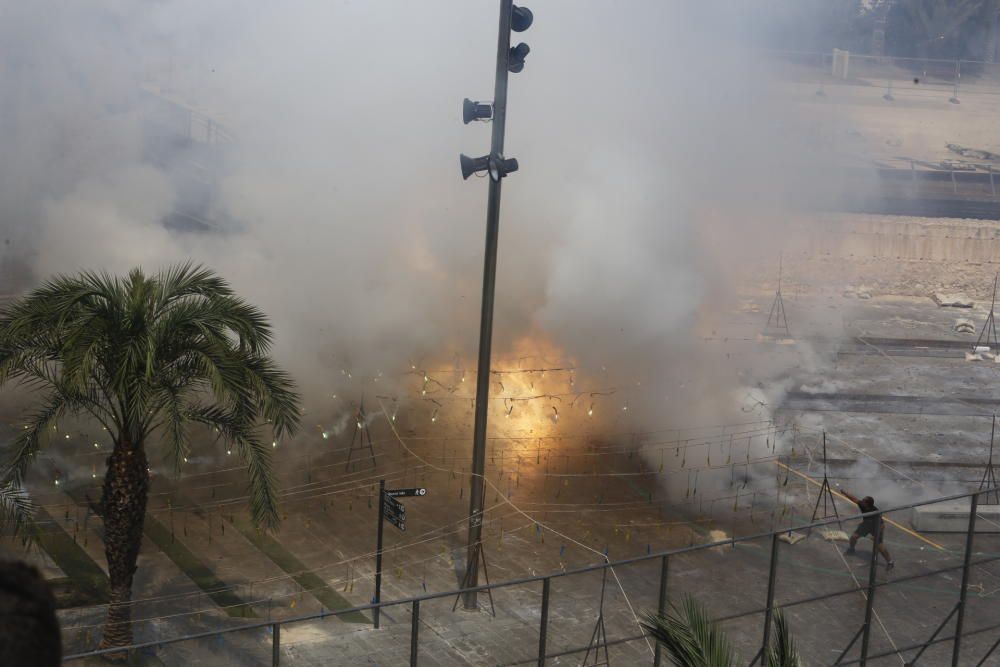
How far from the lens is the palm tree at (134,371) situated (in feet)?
31.3

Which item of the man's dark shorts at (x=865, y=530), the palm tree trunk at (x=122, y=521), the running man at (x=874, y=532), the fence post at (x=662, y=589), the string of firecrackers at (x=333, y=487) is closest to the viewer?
the fence post at (x=662, y=589)

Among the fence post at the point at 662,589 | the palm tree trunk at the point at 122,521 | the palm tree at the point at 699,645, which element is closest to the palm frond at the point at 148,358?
the palm tree trunk at the point at 122,521

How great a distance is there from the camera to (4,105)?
2050 cm

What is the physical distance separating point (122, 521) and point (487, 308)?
3559mm

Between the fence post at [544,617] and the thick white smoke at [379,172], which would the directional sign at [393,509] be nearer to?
the fence post at [544,617]

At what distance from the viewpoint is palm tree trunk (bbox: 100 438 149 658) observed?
9914 mm

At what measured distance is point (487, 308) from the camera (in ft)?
38.8

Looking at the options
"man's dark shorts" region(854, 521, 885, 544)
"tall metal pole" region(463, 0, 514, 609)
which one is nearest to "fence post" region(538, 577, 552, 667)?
"tall metal pole" region(463, 0, 514, 609)

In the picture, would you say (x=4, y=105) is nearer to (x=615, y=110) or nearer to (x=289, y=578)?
(x=615, y=110)

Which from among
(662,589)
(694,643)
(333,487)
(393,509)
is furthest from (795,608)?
(333,487)

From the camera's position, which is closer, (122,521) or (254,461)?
(254,461)

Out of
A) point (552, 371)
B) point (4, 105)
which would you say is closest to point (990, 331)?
point (552, 371)

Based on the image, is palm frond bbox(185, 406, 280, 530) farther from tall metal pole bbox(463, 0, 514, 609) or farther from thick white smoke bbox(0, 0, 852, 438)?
thick white smoke bbox(0, 0, 852, 438)

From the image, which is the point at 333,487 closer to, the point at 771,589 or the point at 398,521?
the point at 398,521
